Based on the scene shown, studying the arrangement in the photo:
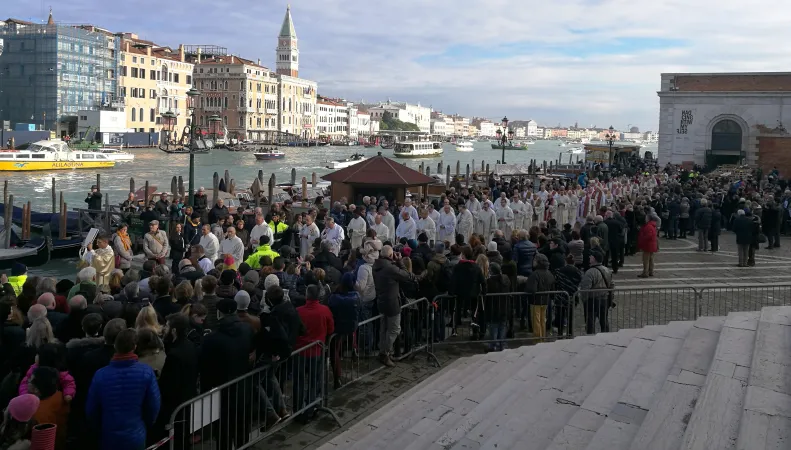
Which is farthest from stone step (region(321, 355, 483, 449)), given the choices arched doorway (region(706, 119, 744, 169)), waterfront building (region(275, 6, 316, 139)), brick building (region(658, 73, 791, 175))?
waterfront building (region(275, 6, 316, 139))

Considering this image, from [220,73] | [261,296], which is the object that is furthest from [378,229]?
[220,73]

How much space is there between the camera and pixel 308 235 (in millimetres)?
10805

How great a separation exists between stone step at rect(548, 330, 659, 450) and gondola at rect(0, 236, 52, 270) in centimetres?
1496

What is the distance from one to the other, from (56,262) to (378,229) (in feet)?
33.2

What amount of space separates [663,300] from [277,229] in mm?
6211

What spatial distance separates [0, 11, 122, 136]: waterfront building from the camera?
67.9 meters

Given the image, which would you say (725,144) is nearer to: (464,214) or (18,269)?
(464,214)

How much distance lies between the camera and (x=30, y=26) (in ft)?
226

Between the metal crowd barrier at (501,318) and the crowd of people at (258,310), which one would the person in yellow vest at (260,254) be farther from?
the metal crowd barrier at (501,318)

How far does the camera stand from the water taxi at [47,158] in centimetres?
4525

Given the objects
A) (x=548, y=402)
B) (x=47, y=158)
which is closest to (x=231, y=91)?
(x=47, y=158)

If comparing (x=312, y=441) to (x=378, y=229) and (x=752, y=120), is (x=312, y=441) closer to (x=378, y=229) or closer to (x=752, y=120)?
(x=378, y=229)

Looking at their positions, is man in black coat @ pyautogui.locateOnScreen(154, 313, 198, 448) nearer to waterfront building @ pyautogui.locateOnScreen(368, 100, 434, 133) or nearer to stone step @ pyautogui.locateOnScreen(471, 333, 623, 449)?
stone step @ pyautogui.locateOnScreen(471, 333, 623, 449)

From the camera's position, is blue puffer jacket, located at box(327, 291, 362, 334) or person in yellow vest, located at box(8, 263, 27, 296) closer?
blue puffer jacket, located at box(327, 291, 362, 334)
